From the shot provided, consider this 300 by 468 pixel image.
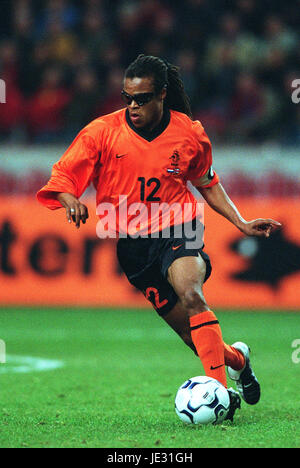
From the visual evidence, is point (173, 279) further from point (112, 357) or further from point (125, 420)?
point (112, 357)

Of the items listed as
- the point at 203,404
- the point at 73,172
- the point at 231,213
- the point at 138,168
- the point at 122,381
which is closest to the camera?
the point at 203,404

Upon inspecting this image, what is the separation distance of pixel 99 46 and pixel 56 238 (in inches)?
171

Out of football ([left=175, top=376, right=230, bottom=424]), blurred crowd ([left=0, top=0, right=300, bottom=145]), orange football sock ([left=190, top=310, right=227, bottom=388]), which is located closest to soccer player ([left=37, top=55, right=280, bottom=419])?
orange football sock ([left=190, top=310, right=227, bottom=388])

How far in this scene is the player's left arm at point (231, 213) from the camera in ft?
16.9

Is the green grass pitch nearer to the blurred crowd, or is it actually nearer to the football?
the football

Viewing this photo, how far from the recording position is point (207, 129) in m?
13.2

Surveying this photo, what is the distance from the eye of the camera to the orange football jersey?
5047mm

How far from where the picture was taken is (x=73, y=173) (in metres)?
4.94

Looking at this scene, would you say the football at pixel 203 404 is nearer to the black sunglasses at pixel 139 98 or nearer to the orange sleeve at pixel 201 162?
the orange sleeve at pixel 201 162

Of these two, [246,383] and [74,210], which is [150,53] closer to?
[246,383]

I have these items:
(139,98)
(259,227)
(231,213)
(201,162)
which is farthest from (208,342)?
(139,98)

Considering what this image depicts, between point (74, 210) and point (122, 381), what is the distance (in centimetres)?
226

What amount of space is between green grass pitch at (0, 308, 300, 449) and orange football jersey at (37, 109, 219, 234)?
45.6 inches
